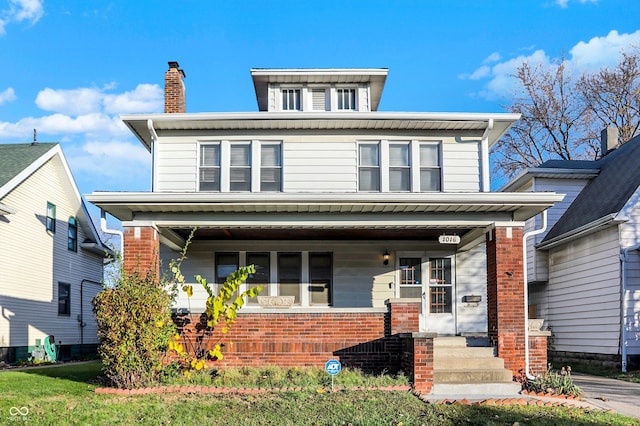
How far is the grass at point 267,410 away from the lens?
8.44 meters

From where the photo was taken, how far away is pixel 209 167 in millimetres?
15039

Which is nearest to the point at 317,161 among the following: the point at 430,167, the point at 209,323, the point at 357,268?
the point at 430,167

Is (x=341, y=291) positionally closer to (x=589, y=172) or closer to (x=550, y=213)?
(x=550, y=213)

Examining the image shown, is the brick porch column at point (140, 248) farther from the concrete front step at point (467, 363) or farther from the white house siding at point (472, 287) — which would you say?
the white house siding at point (472, 287)

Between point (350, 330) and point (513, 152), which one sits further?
point (513, 152)

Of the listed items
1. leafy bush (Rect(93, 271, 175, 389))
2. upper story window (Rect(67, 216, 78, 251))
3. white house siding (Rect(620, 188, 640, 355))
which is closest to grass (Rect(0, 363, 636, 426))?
leafy bush (Rect(93, 271, 175, 389))

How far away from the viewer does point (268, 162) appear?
15102mm

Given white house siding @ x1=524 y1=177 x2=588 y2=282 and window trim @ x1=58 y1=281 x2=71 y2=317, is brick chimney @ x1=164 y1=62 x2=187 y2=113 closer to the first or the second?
window trim @ x1=58 y1=281 x2=71 y2=317

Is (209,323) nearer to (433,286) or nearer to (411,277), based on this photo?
(411,277)

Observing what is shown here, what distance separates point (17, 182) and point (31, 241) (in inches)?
85.8

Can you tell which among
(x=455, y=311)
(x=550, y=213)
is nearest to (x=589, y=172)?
(x=550, y=213)

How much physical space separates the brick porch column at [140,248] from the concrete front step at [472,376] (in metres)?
5.58

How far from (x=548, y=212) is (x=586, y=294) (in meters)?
3.70

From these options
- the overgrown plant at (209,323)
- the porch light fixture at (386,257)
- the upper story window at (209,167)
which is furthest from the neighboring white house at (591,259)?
the upper story window at (209,167)
